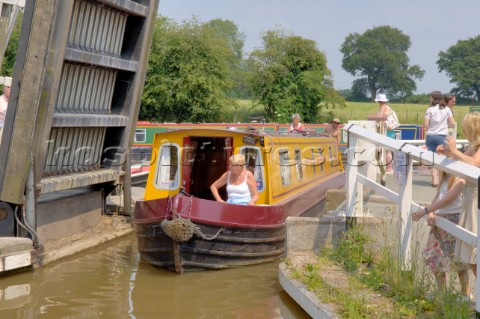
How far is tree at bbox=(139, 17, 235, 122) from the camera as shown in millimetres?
36250

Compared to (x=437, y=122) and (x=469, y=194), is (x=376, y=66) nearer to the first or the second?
(x=437, y=122)

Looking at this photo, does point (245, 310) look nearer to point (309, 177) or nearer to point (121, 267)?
point (121, 267)

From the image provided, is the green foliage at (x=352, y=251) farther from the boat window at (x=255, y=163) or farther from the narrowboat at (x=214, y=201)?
the boat window at (x=255, y=163)

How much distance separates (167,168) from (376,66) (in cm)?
9736

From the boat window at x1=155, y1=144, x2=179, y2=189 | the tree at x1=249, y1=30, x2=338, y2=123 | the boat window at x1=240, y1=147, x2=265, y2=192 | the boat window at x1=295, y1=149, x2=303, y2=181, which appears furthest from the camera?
the tree at x1=249, y1=30, x2=338, y2=123

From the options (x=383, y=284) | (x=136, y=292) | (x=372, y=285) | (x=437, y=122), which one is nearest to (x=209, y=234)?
(x=136, y=292)

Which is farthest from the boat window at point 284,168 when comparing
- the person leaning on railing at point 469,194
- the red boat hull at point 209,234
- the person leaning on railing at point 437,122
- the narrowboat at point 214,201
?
the person leaning on railing at point 469,194

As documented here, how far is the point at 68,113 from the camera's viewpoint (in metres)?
10.5

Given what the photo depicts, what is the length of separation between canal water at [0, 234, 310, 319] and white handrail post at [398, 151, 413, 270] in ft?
4.70

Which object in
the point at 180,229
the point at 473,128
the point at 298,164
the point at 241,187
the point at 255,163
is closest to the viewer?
the point at 473,128

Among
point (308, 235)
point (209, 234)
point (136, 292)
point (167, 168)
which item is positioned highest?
point (167, 168)

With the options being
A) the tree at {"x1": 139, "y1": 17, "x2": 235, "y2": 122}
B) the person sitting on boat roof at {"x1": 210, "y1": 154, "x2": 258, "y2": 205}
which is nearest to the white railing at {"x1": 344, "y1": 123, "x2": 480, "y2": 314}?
the person sitting on boat roof at {"x1": 210, "y1": 154, "x2": 258, "y2": 205}

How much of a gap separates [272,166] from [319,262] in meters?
3.35

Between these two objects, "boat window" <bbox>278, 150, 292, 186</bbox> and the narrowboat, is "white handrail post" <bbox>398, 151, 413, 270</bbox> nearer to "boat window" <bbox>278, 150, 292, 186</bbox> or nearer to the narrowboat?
the narrowboat
